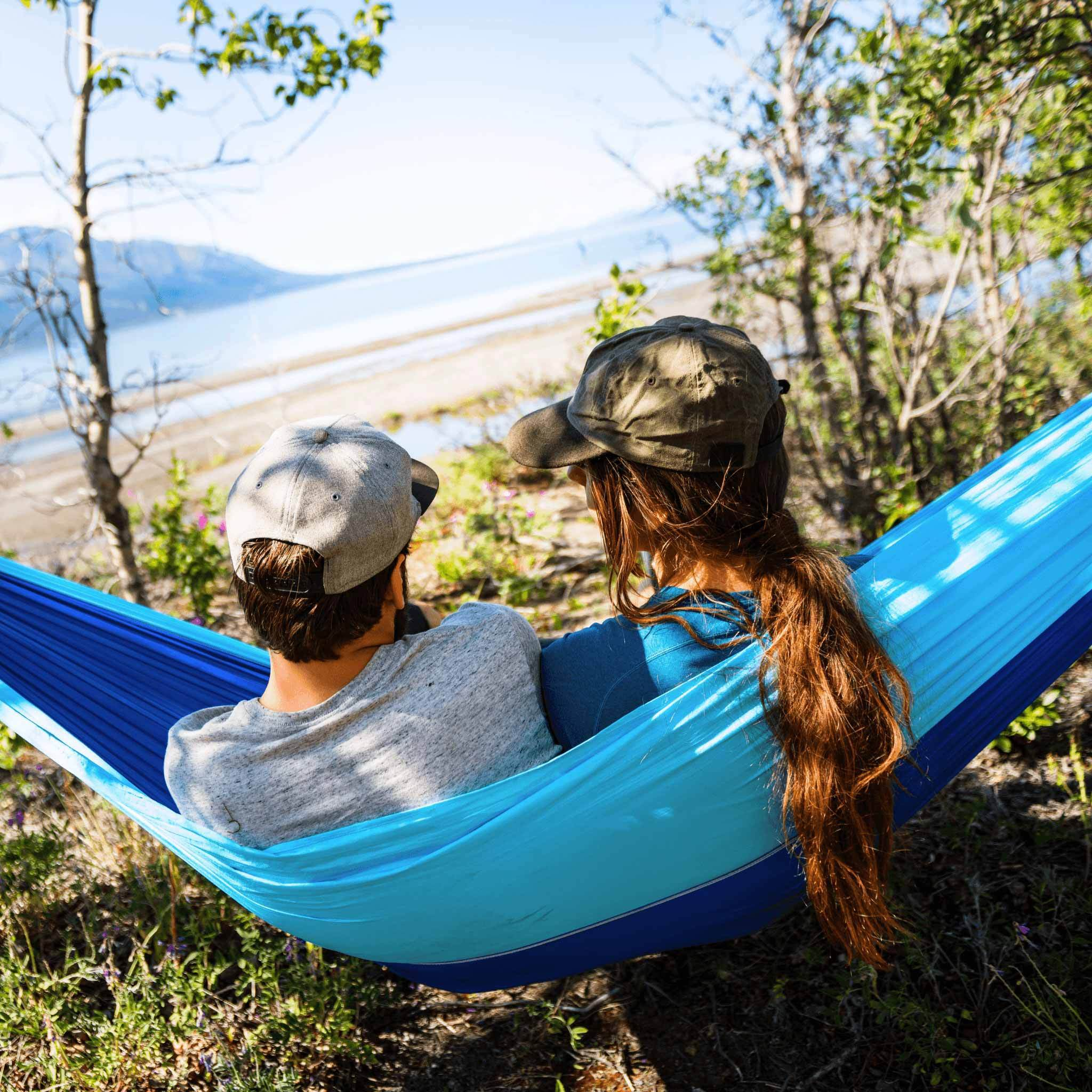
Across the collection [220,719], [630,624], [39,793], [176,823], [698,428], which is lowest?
[39,793]

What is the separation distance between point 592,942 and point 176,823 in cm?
65

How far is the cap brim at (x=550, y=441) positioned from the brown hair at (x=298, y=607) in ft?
0.91

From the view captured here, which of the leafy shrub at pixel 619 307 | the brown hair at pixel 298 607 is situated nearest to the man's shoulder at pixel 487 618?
the brown hair at pixel 298 607

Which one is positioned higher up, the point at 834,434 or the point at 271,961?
the point at 834,434

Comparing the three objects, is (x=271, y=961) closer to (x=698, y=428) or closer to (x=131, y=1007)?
(x=131, y=1007)

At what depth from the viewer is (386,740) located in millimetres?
1180

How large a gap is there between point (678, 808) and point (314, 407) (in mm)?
11571

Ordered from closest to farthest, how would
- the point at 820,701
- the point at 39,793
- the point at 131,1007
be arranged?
the point at 820,701 < the point at 131,1007 < the point at 39,793

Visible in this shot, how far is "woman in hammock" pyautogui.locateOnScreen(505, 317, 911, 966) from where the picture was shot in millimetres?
1114

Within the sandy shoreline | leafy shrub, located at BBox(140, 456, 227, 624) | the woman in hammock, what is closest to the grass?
the woman in hammock

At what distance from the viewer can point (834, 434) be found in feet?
10.1

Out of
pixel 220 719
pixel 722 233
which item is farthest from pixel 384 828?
pixel 722 233

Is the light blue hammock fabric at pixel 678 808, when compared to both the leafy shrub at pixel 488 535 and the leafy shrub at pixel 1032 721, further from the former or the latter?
the leafy shrub at pixel 488 535

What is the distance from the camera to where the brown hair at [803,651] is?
110 cm
